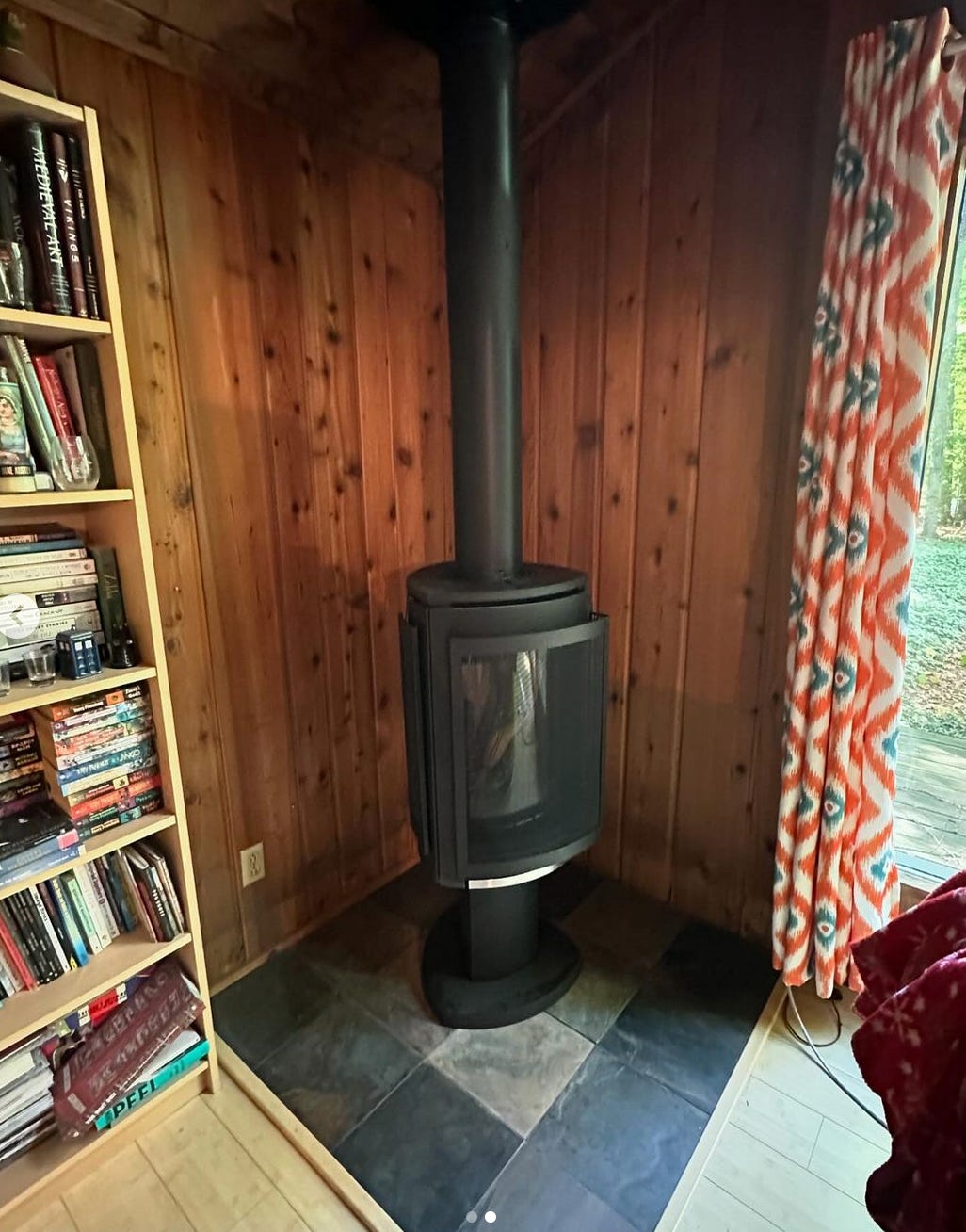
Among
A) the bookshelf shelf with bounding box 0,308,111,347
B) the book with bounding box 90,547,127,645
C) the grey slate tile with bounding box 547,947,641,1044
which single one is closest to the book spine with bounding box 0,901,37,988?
the book with bounding box 90,547,127,645

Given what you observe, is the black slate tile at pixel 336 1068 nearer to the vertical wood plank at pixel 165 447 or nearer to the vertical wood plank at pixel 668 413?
the vertical wood plank at pixel 165 447

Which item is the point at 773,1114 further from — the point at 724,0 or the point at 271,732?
the point at 724,0

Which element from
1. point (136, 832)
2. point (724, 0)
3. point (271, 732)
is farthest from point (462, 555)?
point (724, 0)

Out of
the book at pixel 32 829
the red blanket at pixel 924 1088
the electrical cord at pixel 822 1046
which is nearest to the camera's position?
the red blanket at pixel 924 1088

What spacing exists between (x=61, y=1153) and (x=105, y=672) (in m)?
0.89

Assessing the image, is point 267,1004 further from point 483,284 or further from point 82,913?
point 483,284

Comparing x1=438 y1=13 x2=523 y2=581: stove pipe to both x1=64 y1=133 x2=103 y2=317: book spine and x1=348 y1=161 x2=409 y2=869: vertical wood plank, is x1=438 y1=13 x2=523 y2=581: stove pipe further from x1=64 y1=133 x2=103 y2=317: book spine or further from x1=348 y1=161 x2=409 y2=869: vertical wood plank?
x1=64 y1=133 x2=103 y2=317: book spine

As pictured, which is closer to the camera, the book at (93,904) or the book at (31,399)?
the book at (31,399)

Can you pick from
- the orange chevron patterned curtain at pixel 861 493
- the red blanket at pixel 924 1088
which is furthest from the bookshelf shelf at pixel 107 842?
the orange chevron patterned curtain at pixel 861 493

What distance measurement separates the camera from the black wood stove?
1312 millimetres

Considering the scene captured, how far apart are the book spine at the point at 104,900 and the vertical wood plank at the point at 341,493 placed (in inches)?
26.7

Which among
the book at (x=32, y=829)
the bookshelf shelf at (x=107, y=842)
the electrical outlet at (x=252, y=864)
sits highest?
the book at (x=32, y=829)

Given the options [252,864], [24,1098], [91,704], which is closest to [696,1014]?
[252,864]

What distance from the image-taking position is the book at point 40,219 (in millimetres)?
1030
